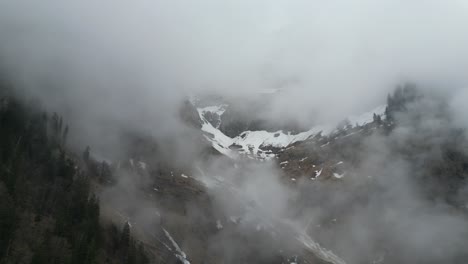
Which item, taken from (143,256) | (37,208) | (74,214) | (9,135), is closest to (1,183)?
(37,208)

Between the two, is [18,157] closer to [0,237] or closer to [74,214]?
[74,214]

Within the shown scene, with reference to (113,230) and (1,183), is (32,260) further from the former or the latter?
(113,230)

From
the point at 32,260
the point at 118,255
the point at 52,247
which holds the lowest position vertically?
the point at 32,260

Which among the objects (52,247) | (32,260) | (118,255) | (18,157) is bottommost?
(32,260)

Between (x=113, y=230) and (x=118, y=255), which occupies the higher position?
(x=113, y=230)

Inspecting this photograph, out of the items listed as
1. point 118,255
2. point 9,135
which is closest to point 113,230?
point 118,255

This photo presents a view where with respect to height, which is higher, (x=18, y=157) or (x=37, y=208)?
(x=18, y=157)

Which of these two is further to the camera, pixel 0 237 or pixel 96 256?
pixel 96 256

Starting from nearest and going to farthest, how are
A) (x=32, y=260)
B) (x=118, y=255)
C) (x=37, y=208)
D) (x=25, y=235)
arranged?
(x=32, y=260)
(x=25, y=235)
(x=37, y=208)
(x=118, y=255)

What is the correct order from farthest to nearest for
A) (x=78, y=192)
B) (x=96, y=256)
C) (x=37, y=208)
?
(x=78, y=192), (x=37, y=208), (x=96, y=256)

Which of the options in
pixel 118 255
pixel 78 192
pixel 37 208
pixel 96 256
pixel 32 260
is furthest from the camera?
pixel 78 192
